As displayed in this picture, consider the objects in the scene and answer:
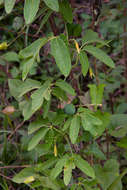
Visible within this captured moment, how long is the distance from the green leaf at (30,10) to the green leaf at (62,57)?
11cm

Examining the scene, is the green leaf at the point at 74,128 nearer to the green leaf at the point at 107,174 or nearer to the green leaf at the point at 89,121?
the green leaf at the point at 89,121

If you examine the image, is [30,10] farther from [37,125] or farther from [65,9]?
A: [37,125]

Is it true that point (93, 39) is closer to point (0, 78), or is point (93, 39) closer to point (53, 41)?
point (53, 41)

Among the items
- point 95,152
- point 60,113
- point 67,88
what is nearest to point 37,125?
point 60,113

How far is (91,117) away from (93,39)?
0.91ft

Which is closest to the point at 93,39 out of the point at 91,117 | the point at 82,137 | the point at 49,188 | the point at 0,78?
the point at 91,117

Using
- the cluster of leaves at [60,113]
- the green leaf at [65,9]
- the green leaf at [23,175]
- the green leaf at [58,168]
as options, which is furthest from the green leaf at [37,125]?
the green leaf at [65,9]

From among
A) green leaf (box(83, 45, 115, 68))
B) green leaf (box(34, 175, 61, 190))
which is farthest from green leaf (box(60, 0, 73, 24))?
green leaf (box(34, 175, 61, 190))

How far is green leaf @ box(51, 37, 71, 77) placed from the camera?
0.80 m

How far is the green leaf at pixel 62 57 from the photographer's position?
80cm

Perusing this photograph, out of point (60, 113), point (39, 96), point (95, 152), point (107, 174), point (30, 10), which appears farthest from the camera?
point (107, 174)

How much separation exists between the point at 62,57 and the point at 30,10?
17 centimetres

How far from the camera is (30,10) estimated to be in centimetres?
79

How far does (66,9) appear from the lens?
0.92m
